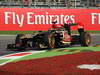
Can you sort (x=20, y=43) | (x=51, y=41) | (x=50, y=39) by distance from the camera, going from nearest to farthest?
1. (x=50, y=39)
2. (x=51, y=41)
3. (x=20, y=43)

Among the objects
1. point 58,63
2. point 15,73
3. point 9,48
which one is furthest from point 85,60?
point 9,48

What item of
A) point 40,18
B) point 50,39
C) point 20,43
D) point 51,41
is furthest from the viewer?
point 40,18

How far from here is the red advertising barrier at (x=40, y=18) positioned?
108 feet

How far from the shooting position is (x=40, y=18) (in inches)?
1344

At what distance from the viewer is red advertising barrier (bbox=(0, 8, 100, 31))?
3303 centimetres

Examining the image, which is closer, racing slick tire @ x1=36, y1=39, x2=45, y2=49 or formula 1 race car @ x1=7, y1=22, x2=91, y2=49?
formula 1 race car @ x1=7, y1=22, x2=91, y2=49

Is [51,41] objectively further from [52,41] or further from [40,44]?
[40,44]

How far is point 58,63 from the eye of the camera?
6926 millimetres

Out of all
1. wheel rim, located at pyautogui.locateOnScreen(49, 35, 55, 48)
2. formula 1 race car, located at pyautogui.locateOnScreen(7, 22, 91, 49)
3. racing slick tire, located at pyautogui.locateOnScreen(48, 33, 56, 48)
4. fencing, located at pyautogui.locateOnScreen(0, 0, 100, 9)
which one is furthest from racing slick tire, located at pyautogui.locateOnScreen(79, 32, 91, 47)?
fencing, located at pyautogui.locateOnScreen(0, 0, 100, 9)

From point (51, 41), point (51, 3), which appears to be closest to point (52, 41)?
point (51, 41)

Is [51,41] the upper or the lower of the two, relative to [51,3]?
lower

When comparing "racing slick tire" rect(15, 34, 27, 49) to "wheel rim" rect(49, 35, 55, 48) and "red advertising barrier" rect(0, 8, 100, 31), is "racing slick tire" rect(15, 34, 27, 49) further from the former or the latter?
"red advertising barrier" rect(0, 8, 100, 31)

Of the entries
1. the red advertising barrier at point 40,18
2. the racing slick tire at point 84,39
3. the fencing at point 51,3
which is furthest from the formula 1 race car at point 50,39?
the fencing at point 51,3

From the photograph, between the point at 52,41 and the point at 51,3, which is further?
the point at 51,3
